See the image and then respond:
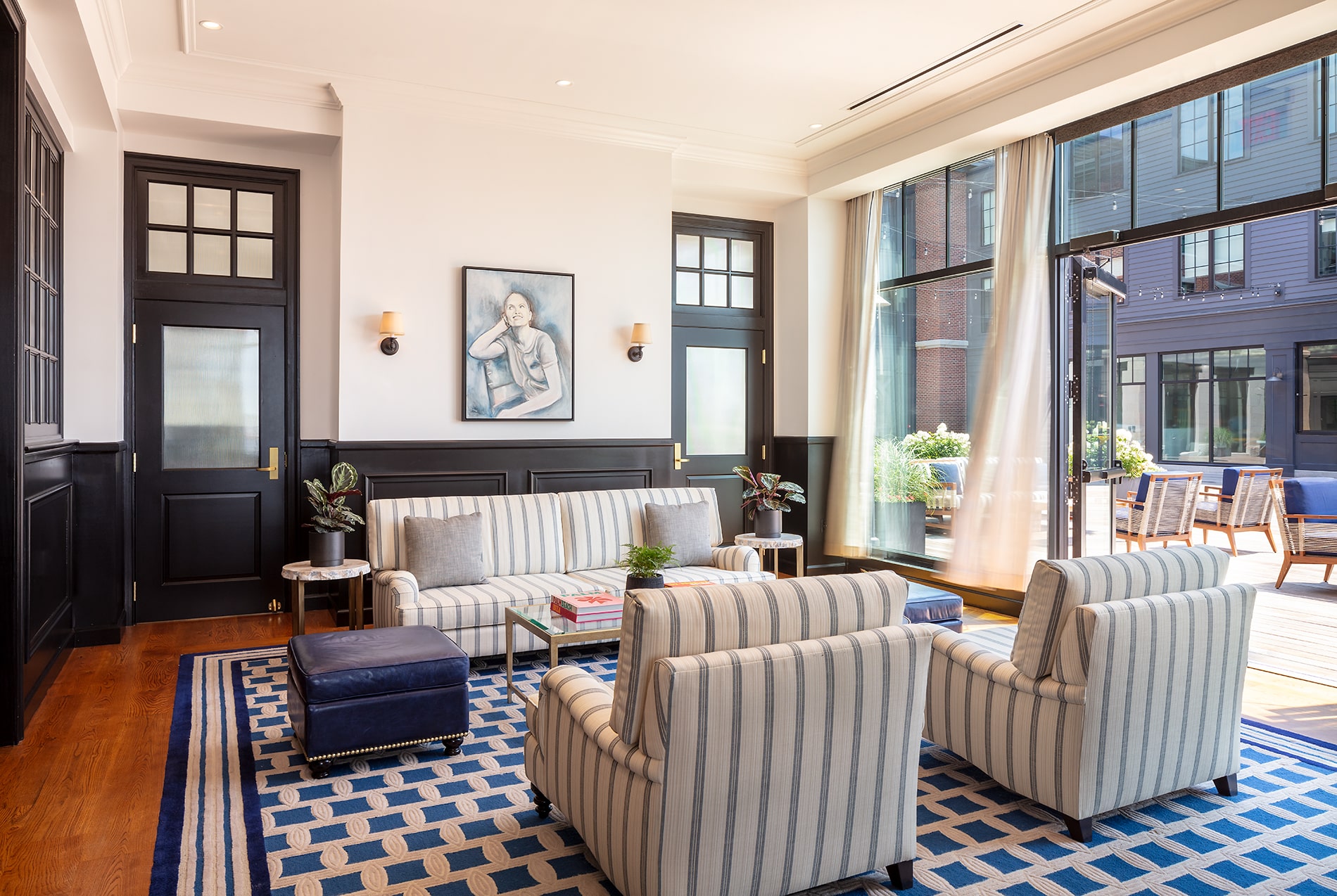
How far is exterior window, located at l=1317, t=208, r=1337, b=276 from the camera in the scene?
5242 mm

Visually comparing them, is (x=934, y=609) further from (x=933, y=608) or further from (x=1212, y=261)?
(x=1212, y=261)

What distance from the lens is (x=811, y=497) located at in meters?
7.17

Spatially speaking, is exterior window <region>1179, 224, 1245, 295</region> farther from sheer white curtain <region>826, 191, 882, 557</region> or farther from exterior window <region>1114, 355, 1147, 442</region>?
sheer white curtain <region>826, 191, 882, 557</region>

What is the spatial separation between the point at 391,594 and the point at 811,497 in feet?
12.1

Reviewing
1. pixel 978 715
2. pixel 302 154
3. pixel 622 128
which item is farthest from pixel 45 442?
pixel 978 715

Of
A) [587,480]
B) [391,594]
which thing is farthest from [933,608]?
[587,480]

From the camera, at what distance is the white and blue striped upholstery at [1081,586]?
2.68 meters

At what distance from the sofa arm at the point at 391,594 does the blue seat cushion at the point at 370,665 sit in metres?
0.87

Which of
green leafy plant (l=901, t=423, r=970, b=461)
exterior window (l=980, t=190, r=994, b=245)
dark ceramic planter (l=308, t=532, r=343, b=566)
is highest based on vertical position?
exterior window (l=980, t=190, r=994, b=245)

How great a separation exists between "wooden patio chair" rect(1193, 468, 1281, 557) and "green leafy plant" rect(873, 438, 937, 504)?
2138mm

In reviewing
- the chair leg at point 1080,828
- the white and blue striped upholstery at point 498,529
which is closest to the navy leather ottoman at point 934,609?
the chair leg at point 1080,828

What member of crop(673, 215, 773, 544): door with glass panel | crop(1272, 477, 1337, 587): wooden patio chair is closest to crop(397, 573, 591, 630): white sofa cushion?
crop(673, 215, 773, 544): door with glass panel

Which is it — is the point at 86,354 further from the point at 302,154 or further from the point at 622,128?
the point at 622,128

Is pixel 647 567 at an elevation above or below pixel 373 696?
above
